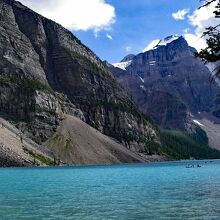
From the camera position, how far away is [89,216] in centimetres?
3859

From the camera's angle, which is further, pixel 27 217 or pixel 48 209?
pixel 48 209

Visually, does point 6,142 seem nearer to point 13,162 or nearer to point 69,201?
point 13,162

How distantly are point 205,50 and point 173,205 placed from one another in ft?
82.8

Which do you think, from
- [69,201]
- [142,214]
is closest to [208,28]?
[142,214]

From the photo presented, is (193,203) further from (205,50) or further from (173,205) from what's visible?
(205,50)

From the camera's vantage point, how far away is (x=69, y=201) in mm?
51094

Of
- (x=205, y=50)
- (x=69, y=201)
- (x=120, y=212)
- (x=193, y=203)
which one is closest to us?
(x=205, y=50)

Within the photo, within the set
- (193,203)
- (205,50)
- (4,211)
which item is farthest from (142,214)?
(205,50)

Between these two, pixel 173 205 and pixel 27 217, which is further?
pixel 173 205

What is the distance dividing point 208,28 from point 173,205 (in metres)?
25.6

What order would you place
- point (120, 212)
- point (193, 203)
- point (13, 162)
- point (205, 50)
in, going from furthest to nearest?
point (13, 162), point (193, 203), point (120, 212), point (205, 50)

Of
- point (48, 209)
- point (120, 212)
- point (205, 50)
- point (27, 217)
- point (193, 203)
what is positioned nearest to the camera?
point (205, 50)

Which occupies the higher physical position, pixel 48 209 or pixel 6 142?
pixel 6 142

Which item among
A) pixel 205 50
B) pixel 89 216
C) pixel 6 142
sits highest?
pixel 6 142
